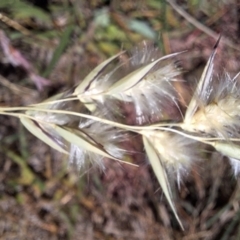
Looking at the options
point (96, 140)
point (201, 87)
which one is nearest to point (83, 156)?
point (96, 140)

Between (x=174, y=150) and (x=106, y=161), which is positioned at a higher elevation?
(x=174, y=150)

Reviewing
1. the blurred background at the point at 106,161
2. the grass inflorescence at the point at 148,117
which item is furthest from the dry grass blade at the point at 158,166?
the blurred background at the point at 106,161

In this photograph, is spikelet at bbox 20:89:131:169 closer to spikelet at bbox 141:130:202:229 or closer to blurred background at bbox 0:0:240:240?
spikelet at bbox 141:130:202:229

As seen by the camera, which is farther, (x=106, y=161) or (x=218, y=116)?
(x=106, y=161)

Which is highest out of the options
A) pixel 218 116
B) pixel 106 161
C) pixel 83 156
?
pixel 218 116

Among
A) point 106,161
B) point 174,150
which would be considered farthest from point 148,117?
point 106,161

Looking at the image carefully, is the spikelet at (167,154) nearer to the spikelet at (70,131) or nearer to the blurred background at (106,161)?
the spikelet at (70,131)

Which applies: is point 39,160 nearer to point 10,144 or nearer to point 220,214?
point 10,144

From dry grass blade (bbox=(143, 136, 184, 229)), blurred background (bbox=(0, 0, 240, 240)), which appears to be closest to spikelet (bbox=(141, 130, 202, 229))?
dry grass blade (bbox=(143, 136, 184, 229))

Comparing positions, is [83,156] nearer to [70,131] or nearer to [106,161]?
[70,131]
